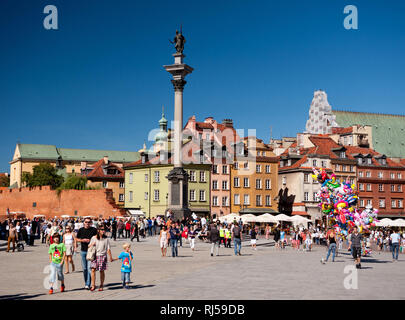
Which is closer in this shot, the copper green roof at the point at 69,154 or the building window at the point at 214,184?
the building window at the point at 214,184

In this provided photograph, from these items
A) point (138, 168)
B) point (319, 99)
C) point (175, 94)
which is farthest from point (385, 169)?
point (175, 94)

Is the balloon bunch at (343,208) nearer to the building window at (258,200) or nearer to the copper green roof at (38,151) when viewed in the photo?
the building window at (258,200)

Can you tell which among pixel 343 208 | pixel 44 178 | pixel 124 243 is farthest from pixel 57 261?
pixel 44 178

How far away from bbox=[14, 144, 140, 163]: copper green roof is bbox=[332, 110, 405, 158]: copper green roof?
215 feet

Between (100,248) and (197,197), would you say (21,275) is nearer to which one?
(100,248)

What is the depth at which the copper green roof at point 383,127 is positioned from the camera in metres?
101

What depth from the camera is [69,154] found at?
508 ft

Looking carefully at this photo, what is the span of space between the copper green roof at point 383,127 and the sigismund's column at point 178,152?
64448 mm

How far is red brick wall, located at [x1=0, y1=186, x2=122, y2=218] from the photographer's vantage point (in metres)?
77.1

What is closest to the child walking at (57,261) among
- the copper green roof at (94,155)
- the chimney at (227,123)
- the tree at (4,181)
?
the chimney at (227,123)

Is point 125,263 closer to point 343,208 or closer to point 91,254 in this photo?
point 91,254

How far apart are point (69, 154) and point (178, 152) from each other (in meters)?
116

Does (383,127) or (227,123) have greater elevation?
(383,127)
